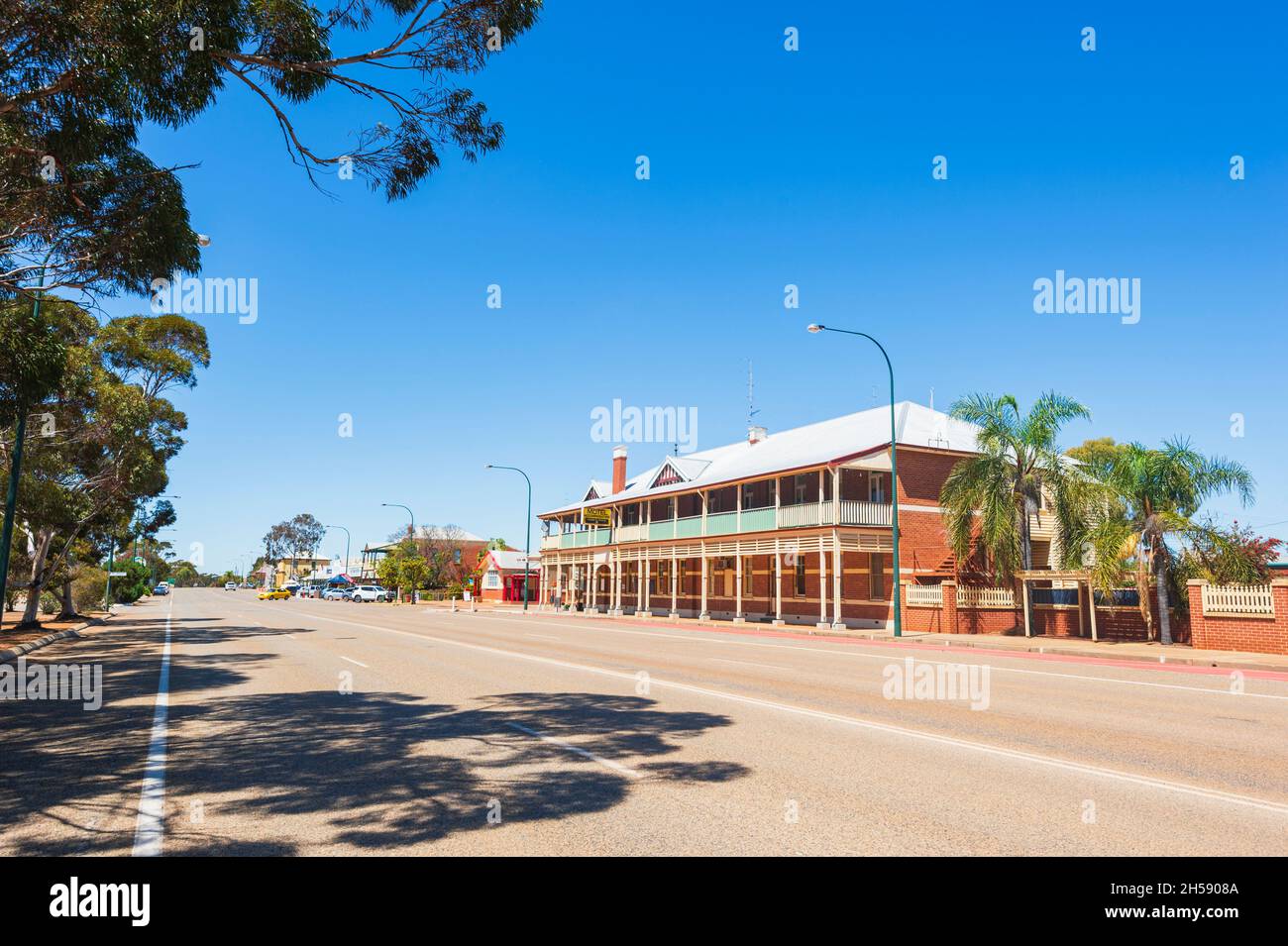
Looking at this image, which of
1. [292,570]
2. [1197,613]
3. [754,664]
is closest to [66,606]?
[754,664]

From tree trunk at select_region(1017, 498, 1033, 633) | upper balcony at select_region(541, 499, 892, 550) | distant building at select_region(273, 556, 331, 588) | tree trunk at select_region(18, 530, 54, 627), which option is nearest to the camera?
tree trunk at select_region(1017, 498, 1033, 633)

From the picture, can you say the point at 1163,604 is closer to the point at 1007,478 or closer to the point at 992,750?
the point at 1007,478

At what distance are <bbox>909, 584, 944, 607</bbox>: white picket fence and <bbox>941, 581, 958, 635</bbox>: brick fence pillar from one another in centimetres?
22

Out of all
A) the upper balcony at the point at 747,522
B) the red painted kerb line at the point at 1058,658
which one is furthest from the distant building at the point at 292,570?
the red painted kerb line at the point at 1058,658

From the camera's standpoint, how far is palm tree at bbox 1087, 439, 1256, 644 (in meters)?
23.3

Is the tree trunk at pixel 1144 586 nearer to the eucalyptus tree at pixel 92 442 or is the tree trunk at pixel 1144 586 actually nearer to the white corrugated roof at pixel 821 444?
the white corrugated roof at pixel 821 444

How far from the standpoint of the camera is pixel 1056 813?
564cm

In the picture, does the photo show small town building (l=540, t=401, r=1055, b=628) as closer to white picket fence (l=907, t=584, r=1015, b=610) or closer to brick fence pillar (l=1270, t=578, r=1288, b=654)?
white picket fence (l=907, t=584, r=1015, b=610)

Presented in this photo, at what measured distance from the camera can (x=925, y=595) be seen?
30906 mm

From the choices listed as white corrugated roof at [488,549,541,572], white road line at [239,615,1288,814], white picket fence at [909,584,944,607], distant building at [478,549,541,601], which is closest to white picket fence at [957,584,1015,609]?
white picket fence at [909,584,944,607]

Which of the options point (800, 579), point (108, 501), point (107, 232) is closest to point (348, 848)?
point (107, 232)
